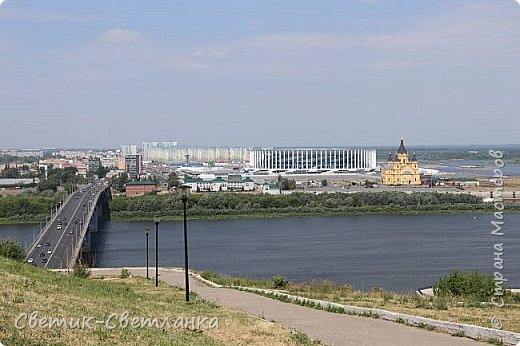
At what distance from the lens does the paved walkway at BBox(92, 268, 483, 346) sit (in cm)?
293

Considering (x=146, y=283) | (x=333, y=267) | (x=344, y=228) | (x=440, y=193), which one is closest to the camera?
(x=146, y=283)

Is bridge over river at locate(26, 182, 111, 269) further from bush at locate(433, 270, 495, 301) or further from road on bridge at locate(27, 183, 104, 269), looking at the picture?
bush at locate(433, 270, 495, 301)

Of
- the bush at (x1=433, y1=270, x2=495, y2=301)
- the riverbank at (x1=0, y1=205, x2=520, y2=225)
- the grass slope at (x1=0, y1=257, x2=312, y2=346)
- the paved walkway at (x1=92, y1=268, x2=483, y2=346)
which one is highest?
the grass slope at (x1=0, y1=257, x2=312, y2=346)

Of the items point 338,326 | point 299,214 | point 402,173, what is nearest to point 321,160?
point 402,173

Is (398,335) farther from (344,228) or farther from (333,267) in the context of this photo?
(344,228)

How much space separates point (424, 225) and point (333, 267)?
8.17m

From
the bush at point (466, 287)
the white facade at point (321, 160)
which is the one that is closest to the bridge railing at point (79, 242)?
the bush at point (466, 287)

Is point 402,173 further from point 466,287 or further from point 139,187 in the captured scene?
point 466,287

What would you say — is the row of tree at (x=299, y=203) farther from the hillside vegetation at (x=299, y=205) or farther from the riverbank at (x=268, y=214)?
the riverbank at (x=268, y=214)

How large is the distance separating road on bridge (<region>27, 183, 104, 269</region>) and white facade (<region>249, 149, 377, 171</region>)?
24.1 meters

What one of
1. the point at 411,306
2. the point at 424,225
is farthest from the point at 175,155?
the point at 411,306

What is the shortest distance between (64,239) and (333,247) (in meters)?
5.14

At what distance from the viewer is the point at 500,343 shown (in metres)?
2.81

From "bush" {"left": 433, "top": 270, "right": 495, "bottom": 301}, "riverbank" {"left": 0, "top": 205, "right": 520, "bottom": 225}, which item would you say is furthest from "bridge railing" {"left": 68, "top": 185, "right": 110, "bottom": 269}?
"bush" {"left": 433, "top": 270, "right": 495, "bottom": 301}
